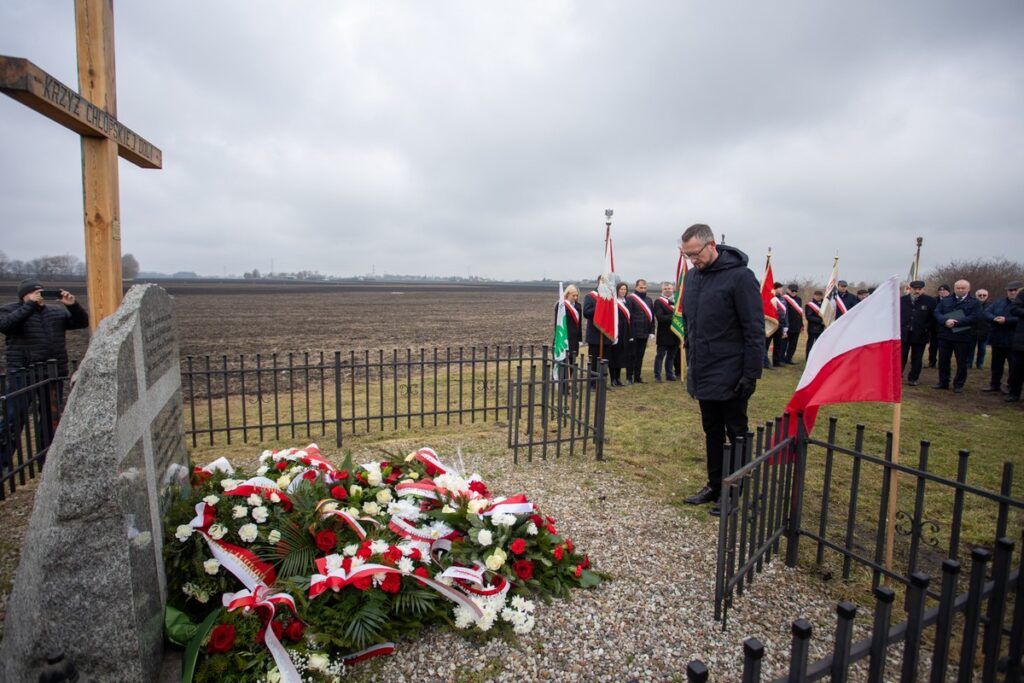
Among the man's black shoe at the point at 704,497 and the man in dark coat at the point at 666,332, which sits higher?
the man in dark coat at the point at 666,332

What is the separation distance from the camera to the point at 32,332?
625 cm

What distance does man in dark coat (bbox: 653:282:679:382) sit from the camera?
457 inches

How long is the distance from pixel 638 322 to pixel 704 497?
6.54 metres

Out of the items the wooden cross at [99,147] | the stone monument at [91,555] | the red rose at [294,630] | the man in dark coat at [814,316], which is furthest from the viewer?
the man in dark coat at [814,316]

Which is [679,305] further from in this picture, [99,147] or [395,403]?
[99,147]

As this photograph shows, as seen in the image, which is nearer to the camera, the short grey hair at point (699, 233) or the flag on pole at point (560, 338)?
the short grey hair at point (699, 233)

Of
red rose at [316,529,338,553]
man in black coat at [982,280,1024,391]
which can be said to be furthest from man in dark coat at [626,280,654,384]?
red rose at [316,529,338,553]

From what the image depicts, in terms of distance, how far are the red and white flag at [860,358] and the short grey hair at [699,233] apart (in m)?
1.13

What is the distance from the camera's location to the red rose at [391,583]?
313 cm

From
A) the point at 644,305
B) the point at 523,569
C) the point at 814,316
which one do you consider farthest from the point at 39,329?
the point at 814,316

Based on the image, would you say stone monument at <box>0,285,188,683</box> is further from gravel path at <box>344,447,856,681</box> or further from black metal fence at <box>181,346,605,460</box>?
black metal fence at <box>181,346,605,460</box>

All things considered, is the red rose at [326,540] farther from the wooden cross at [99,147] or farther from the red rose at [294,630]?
the wooden cross at [99,147]

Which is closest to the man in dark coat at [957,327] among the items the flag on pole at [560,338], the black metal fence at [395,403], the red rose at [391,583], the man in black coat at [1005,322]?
the man in black coat at [1005,322]

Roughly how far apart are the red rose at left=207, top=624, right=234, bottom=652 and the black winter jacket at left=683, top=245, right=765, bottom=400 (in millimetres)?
3597
